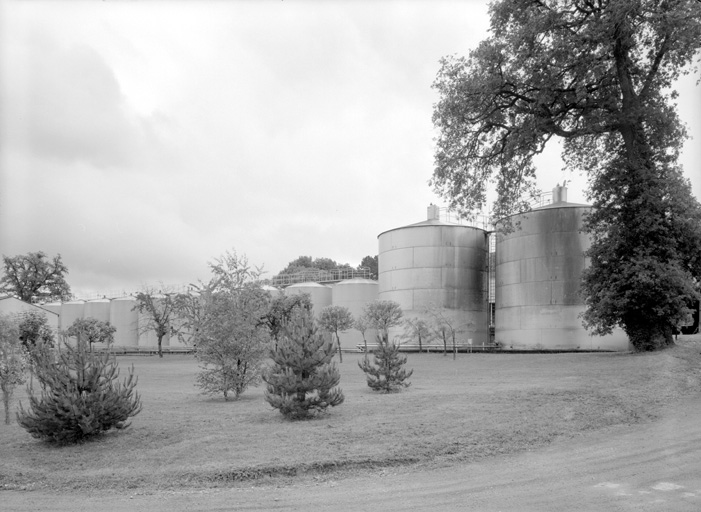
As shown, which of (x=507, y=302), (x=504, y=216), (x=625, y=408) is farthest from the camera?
(x=507, y=302)

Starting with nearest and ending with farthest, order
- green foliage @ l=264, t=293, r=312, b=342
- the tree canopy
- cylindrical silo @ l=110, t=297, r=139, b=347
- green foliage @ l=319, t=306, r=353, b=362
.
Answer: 1. the tree canopy
2. green foliage @ l=319, t=306, r=353, b=362
3. green foliage @ l=264, t=293, r=312, b=342
4. cylindrical silo @ l=110, t=297, r=139, b=347

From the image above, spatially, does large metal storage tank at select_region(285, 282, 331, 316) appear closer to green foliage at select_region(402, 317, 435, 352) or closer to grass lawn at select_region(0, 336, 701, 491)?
green foliage at select_region(402, 317, 435, 352)

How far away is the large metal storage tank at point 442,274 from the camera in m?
47.1

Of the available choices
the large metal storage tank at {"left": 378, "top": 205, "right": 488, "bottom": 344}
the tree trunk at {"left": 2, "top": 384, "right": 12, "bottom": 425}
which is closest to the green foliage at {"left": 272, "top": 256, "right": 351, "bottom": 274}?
the large metal storage tank at {"left": 378, "top": 205, "right": 488, "bottom": 344}

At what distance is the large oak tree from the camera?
25.0 meters

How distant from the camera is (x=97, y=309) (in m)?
80.2

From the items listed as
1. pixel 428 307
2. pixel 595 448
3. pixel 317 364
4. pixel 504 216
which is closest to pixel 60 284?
pixel 428 307

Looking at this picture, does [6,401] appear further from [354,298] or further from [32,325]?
[354,298]

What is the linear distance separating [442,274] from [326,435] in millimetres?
36590

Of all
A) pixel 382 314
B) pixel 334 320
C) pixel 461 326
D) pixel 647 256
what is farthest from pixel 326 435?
pixel 461 326

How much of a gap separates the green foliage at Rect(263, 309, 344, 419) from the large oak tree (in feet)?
55.7

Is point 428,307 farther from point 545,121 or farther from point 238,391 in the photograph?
point 238,391

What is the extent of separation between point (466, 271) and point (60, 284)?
209ft

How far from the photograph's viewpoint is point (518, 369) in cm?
2750
